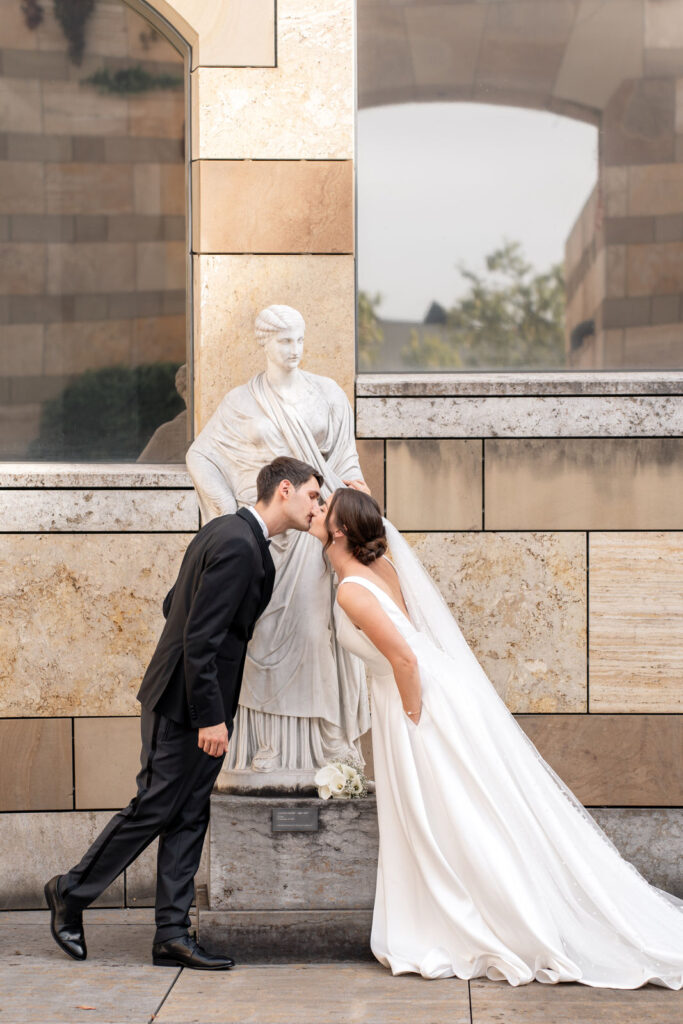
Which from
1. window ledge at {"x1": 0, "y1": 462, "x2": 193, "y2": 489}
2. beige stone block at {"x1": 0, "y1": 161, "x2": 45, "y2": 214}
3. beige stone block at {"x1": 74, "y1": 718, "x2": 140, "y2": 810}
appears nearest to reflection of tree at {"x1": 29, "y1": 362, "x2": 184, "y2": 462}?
window ledge at {"x1": 0, "y1": 462, "x2": 193, "y2": 489}

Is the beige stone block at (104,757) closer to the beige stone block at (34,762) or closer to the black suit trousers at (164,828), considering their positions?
the beige stone block at (34,762)

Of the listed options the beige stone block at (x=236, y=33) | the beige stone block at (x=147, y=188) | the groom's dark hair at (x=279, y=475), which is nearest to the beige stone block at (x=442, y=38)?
the beige stone block at (x=236, y=33)

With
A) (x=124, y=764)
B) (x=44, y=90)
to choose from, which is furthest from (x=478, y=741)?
(x=44, y=90)

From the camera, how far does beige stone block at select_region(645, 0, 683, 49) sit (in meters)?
6.06

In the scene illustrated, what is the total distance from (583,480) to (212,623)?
225cm

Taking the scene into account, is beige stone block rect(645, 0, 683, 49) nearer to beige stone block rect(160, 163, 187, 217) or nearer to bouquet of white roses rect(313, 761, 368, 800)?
beige stone block rect(160, 163, 187, 217)

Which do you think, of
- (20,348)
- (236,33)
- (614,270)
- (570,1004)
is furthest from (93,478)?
(570,1004)

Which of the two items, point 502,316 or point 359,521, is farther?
point 502,316

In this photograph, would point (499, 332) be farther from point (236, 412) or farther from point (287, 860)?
point (287, 860)

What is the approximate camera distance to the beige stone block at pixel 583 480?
575cm

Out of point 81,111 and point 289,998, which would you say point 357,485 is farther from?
point 81,111

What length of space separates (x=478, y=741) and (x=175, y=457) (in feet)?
8.02

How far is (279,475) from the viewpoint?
14.8 ft

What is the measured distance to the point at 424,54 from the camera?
6.06 metres
